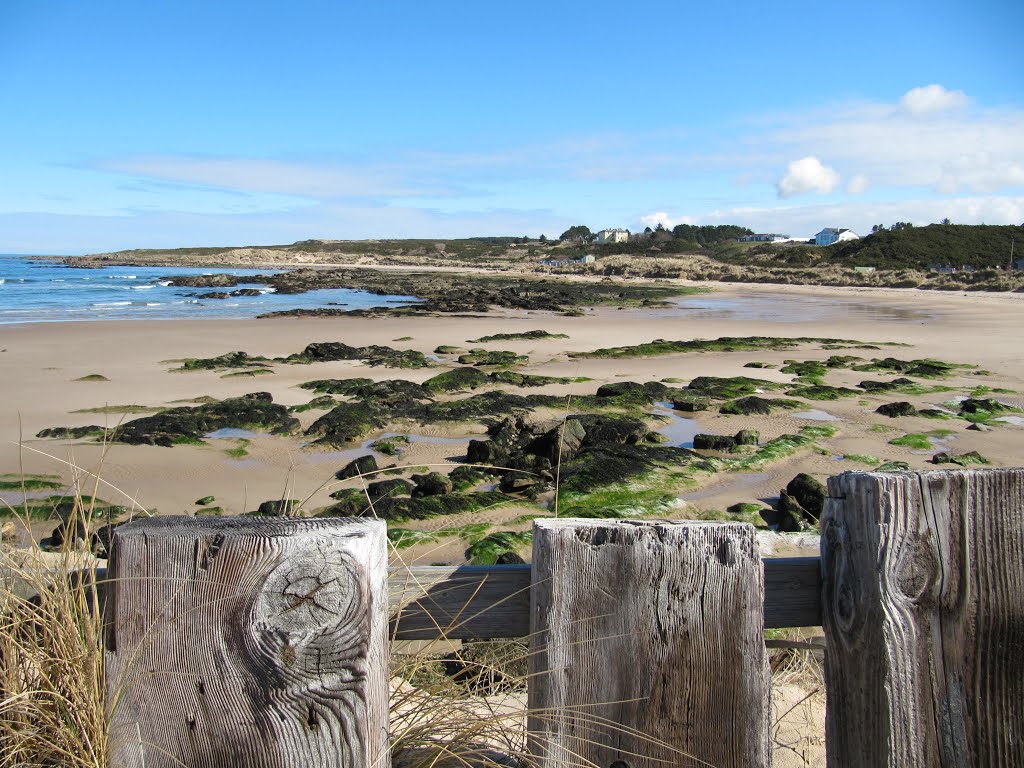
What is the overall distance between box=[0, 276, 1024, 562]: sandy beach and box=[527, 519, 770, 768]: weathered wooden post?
71 centimetres

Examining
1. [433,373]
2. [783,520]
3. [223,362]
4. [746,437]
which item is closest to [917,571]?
[783,520]

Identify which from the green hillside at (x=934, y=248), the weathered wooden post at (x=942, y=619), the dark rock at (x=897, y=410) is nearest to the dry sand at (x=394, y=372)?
the dark rock at (x=897, y=410)

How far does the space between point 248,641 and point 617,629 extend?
2.74 feet

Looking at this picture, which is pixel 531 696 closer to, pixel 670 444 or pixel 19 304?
pixel 670 444

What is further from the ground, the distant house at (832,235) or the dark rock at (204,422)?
the distant house at (832,235)

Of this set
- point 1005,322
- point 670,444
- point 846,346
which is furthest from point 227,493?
point 1005,322

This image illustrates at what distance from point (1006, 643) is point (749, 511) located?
5761 mm

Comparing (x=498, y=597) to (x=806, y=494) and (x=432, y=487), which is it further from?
(x=806, y=494)

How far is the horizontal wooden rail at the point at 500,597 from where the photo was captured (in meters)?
1.87

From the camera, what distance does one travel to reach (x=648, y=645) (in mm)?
1813

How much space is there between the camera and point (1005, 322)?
965 inches

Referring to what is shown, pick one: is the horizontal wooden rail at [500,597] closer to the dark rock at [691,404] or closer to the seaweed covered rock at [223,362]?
the dark rock at [691,404]

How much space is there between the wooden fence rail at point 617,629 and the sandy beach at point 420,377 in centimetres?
38

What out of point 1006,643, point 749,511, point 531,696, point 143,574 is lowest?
point 749,511
